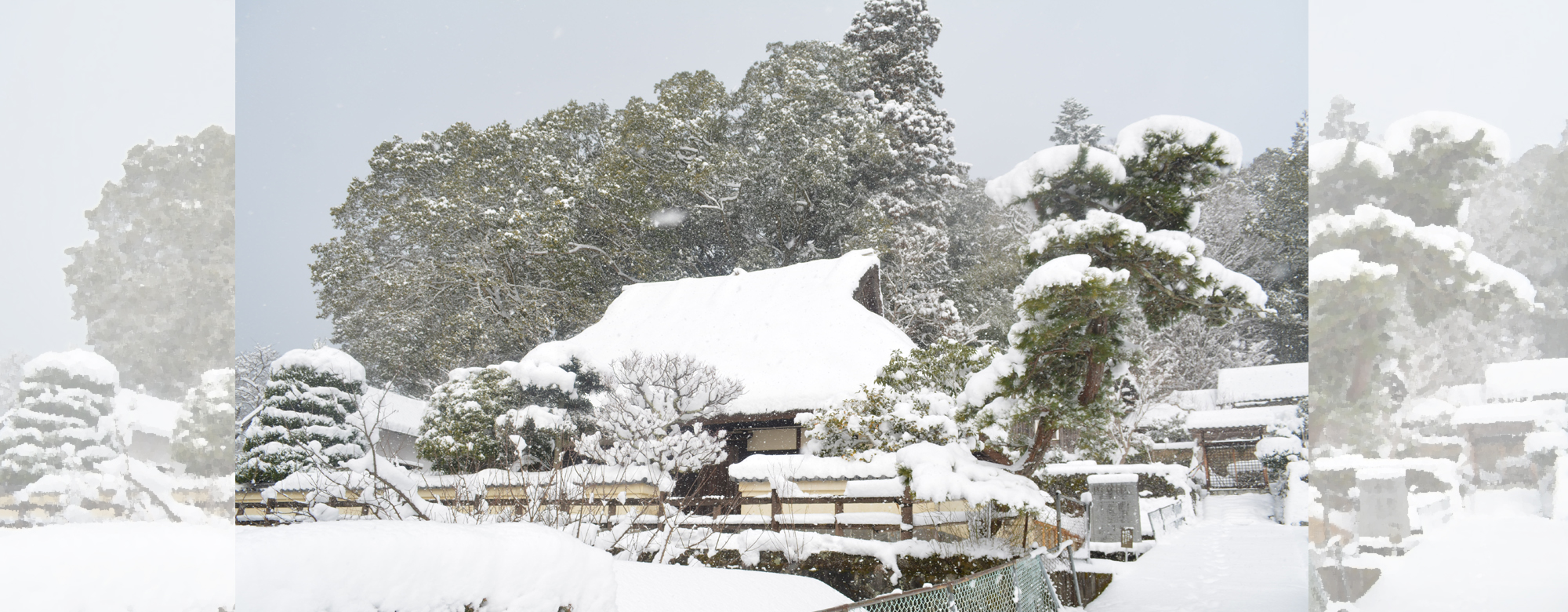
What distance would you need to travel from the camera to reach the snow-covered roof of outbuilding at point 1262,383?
12.0m

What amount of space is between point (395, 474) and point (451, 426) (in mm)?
5627

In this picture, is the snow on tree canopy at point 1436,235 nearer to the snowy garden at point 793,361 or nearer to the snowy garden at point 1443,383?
the snowy garden at point 1443,383

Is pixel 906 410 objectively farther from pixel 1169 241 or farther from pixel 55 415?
pixel 55 415

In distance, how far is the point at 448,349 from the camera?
42.2 ft

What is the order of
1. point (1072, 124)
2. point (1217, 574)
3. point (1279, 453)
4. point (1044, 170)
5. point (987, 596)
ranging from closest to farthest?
point (987, 596), point (1044, 170), point (1217, 574), point (1279, 453), point (1072, 124)

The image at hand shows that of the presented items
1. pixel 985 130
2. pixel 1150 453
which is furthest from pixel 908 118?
pixel 1150 453

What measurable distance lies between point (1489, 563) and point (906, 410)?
4.25 metres

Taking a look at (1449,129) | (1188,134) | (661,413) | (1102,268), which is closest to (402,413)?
(661,413)

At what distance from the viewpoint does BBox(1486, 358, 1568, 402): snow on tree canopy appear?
2.17m

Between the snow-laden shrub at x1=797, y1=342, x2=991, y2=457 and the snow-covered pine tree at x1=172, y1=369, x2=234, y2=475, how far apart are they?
4.24m

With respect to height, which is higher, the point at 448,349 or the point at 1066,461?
Result: the point at 448,349

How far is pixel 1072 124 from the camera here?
1573 centimetres

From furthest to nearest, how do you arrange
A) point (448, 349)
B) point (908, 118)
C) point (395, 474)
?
point (908, 118), point (448, 349), point (395, 474)

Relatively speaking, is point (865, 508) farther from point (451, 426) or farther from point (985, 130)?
point (985, 130)
